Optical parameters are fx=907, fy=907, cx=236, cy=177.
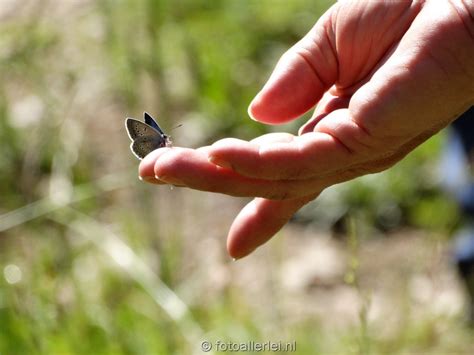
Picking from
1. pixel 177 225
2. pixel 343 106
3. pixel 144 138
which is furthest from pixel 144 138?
pixel 177 225

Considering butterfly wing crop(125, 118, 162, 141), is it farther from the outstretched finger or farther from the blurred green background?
the blurred green background

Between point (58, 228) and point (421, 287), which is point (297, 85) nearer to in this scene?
point (58, 228)

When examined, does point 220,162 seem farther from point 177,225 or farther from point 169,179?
point 177,225

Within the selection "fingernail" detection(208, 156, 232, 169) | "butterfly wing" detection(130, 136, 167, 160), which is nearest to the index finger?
"fingernail" detection(208, 156, 232, 169)

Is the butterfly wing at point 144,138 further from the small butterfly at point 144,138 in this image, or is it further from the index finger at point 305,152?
the index finger at point 305,152

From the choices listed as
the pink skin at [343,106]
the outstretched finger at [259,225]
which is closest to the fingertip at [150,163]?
the pink skin at [343,106]
